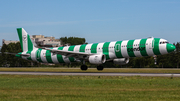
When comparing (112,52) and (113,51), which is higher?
(113,51)

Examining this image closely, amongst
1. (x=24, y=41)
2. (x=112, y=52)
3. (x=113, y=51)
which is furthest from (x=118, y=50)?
(x=24, y=41)

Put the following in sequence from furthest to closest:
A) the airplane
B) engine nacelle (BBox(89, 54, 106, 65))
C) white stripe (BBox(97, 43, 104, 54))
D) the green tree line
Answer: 1. the green tree line
2. white stripe (BBox(97, 43, 104, 54))
3. engine nacelle (BBox(89, 54, 106, 65))
4. the airplane

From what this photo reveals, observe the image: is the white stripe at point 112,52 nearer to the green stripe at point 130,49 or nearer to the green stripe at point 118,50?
the green stripe at point 118,50

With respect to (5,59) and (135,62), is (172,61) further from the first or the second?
(5,59)

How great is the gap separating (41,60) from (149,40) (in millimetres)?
24771

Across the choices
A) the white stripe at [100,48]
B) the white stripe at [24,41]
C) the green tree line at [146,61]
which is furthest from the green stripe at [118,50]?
the green tree line at [146,61]

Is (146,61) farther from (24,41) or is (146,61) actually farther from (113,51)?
(113,51)

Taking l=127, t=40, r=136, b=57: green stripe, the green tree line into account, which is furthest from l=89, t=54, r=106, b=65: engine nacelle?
the green tree line

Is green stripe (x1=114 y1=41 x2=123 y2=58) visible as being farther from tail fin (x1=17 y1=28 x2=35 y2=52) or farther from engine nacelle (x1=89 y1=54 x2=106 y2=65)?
tail fin (x1=17 y1=28 x2=35 y2=52)

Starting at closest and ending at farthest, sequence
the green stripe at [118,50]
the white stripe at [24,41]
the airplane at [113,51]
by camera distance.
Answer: the airplane at [113,51] < the green stripe at [118,50] < the white stripe at [24,41]

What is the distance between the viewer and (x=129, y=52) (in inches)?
1740

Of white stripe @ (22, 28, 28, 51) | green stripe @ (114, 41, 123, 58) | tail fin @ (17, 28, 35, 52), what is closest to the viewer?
green stripe @ (114, 41, 123, 58)

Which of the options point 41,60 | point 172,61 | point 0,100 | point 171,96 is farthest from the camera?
point 172,61

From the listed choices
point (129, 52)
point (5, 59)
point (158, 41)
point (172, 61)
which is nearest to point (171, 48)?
point (158, 41)
